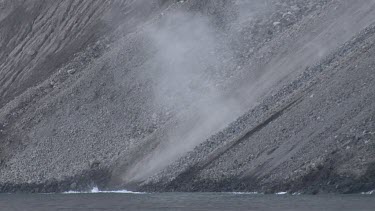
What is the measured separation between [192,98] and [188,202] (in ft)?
58.7

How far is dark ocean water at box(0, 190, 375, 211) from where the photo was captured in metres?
42.2

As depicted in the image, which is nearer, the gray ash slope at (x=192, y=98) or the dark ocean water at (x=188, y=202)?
the dark ocean water at (x=188, y=202)

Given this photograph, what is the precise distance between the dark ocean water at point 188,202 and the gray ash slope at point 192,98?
6.10ft

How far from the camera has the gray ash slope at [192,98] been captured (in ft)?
166

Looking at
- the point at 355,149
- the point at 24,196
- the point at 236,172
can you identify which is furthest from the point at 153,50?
the point at 355,149

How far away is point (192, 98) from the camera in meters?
64.3

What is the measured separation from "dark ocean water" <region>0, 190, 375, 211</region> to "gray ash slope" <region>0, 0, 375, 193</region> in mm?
1861

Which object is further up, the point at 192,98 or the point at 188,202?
the point at 188,202

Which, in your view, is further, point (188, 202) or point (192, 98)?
point (192, 98)

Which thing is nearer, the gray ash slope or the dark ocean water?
the dark ocean water

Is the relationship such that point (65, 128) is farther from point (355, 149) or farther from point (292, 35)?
point (355, 149)

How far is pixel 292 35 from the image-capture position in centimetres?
6312

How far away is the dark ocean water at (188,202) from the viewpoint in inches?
1661

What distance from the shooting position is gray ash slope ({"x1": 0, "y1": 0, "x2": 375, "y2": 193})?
50.5 meters
